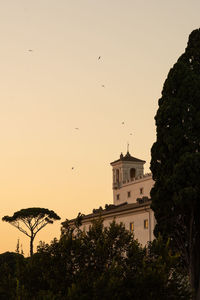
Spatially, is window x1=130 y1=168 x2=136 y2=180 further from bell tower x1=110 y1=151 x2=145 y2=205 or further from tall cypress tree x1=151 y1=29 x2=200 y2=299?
tall cypress tree x1=151 y1=29 x2=200 y2=299

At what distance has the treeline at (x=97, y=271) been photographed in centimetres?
2308

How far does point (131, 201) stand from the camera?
8219 cm

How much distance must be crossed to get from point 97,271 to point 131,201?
57.6m

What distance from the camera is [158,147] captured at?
38.5 meters

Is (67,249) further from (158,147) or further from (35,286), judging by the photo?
(158,147)

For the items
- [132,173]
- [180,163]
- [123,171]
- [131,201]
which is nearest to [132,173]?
[132,173]

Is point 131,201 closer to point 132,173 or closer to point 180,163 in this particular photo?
point 132,173

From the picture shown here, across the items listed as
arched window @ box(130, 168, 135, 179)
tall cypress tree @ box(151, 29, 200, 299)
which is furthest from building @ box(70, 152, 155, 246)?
tall cypress tree @ box(151, 29, 200, 299)

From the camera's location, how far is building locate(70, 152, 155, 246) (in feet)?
208

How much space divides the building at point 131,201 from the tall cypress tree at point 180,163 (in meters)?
19.3

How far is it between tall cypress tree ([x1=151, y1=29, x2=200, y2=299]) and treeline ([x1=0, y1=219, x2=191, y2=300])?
381 inches

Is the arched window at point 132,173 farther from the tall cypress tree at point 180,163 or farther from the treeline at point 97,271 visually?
the treeline at point 97,271

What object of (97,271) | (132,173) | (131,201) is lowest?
(97,271)

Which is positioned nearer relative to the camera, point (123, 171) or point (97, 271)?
point (97, 271)
